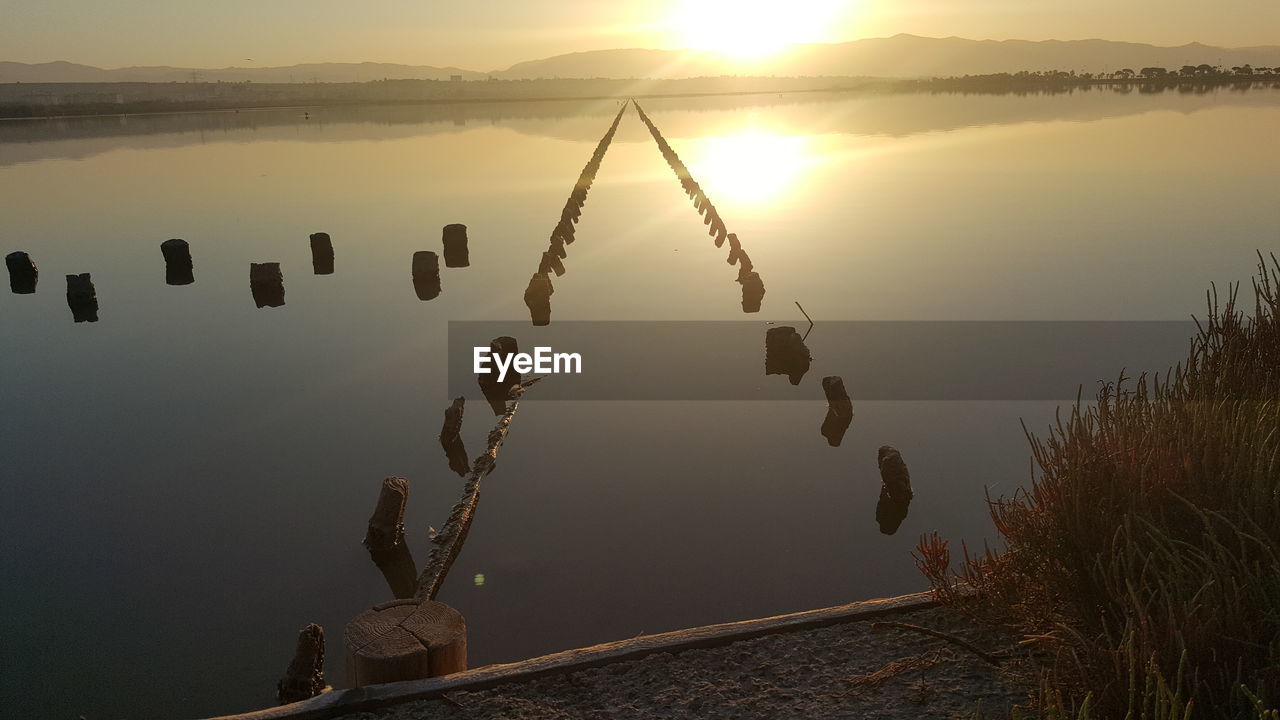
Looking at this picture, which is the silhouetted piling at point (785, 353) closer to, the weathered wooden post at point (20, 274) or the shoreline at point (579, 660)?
the shoreline at point (579, 660)

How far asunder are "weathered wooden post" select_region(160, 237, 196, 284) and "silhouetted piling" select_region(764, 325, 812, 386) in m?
15.3

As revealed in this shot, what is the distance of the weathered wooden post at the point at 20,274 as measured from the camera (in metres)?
21.8

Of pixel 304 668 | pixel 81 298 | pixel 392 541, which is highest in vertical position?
pixel 81 298

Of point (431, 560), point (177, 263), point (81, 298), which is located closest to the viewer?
point (431, 560)

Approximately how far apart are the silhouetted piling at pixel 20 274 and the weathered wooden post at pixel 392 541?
1770 cm

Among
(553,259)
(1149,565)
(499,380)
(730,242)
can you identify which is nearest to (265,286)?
(553,259)

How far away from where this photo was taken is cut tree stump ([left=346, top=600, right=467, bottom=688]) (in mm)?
5012

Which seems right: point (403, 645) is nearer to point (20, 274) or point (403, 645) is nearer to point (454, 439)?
point (454, 439)

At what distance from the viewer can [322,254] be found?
76.5ft

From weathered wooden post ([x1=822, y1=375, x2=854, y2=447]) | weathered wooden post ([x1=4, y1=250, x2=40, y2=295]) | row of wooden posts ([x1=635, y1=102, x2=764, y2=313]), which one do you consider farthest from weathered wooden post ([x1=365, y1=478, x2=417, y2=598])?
weathered wooden post ([x1=4, y1=250, x2=40, y2=295])

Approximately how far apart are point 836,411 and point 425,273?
12072 millimetres

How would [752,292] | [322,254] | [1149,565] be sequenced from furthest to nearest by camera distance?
1. [322,254]
2. [752,292]
3. [1149,565]

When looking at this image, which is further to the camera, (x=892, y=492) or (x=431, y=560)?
(x=892, y=492)

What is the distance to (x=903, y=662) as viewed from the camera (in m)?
5.09
